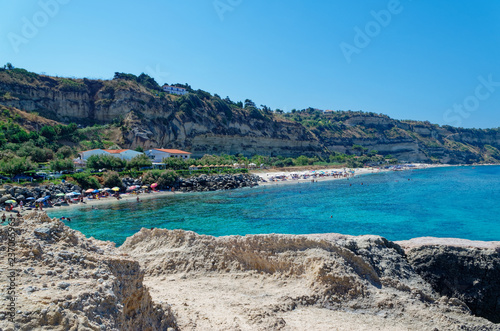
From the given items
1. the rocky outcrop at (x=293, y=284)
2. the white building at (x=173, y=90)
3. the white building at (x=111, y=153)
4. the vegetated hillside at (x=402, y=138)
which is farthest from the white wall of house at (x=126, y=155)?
the vegetated hillside at (x=402, y=138)

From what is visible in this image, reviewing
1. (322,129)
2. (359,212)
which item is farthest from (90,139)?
(322,129)

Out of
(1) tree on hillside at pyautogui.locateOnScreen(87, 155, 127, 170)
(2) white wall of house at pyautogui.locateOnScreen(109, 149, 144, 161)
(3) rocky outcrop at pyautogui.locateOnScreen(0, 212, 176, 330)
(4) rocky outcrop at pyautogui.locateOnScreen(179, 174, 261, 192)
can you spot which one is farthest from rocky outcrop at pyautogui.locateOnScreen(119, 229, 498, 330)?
(2) white wall of house at pyautogui.locateOnScreen(109, 149, 144, 161)

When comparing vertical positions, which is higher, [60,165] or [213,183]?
[60,165]

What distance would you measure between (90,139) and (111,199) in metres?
32.2

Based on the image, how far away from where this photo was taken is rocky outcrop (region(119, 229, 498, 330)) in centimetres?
714

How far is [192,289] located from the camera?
27.4 ft

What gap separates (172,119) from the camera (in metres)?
76.2

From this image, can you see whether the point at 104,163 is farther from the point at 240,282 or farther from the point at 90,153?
the point at 240,282

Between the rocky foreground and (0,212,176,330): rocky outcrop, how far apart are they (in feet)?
0.05

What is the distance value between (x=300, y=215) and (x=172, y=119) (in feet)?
181

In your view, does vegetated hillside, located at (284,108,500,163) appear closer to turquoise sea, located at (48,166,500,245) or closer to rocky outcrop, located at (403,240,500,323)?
turquoise sea, located at (48,166,500,245)

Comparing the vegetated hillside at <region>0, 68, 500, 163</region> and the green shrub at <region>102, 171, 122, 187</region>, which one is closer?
the green shrub at <region>102, 171, 122, 187</region>

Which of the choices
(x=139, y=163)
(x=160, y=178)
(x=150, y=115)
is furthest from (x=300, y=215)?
(x=150, y=115)

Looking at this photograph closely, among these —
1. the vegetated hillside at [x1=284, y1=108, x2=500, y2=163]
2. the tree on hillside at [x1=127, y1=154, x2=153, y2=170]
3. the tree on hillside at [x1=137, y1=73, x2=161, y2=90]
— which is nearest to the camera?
the tree on hillside at [x1=127, y1=154, x2=153, y2=170]
